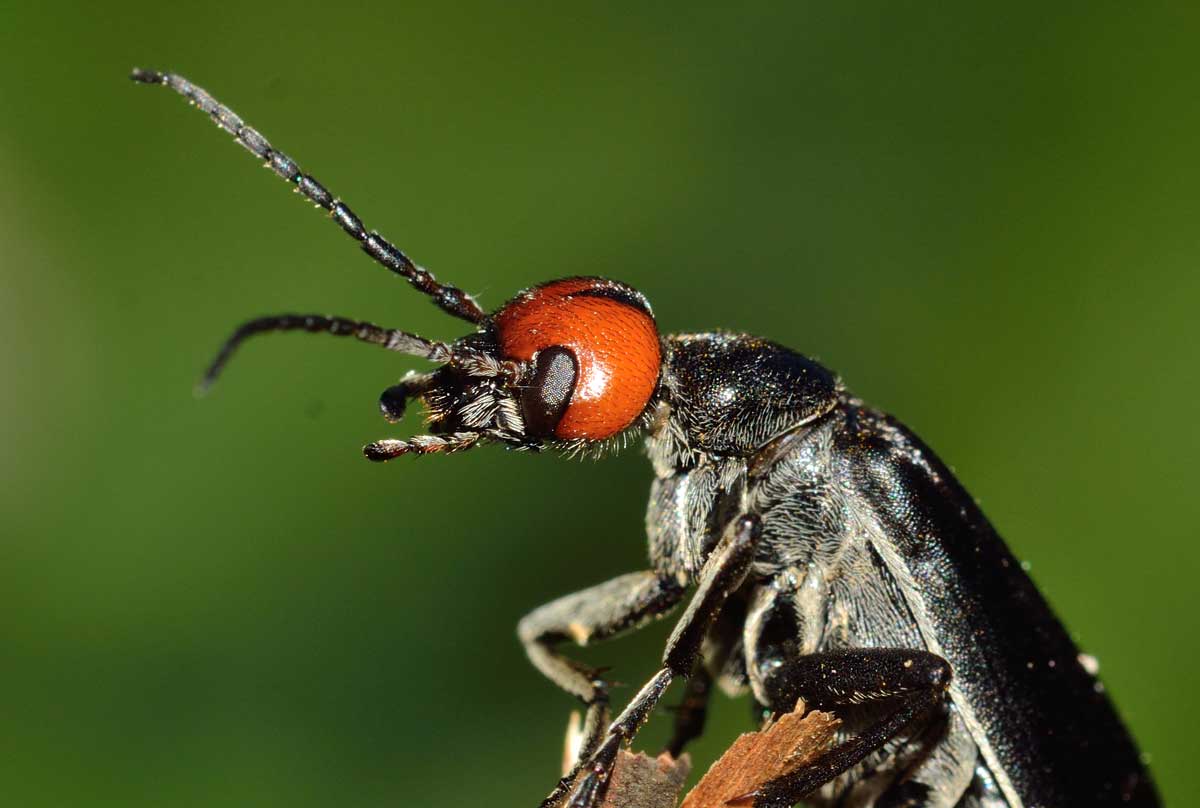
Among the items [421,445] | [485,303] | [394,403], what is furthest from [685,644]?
[485,303]

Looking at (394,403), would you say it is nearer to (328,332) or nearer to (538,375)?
(328,332)

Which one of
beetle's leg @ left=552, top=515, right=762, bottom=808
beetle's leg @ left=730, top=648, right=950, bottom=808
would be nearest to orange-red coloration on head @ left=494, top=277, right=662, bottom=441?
beetle's leg @ left=552, top=515, right=762, bottom=808

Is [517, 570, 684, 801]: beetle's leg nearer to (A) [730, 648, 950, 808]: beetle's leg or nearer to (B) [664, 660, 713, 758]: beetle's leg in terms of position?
(B) [664, 660, 713, 758]: beetle's leg

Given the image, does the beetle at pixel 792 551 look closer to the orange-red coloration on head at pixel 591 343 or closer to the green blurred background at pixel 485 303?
the orange-red coloration on head at pixel 591 343

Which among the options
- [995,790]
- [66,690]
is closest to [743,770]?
[995,790]

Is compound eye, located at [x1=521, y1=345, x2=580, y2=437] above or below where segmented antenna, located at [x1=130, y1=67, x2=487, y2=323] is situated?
below

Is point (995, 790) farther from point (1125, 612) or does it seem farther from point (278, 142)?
point (278, 142)

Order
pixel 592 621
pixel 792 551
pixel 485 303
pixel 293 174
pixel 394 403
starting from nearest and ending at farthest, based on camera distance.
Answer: pixel 293 174
pixel 394 403
pixel 792 551
pixel 592 621
pixel 485 303
